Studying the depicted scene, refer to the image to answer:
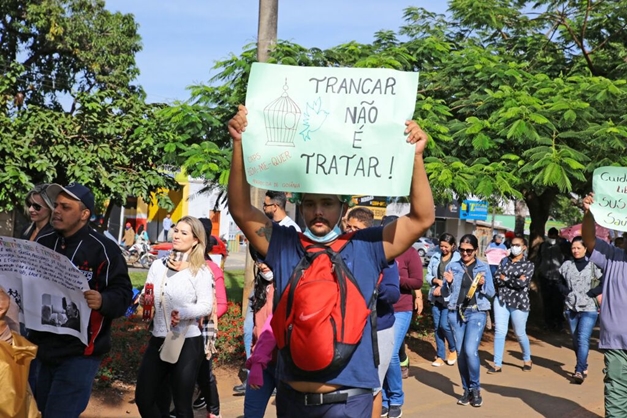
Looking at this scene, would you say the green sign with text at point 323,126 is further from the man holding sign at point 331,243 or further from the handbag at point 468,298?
the handbag at point 468,298

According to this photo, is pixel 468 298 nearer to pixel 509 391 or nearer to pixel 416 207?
pixel 509 391

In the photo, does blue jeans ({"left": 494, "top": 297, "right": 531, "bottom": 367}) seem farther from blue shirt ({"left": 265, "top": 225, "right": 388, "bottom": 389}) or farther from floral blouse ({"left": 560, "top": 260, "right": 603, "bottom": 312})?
blue shirt ({"left": 265, "top": 225, "right": 388, "bottom": 389})

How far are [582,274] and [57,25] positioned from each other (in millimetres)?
20975

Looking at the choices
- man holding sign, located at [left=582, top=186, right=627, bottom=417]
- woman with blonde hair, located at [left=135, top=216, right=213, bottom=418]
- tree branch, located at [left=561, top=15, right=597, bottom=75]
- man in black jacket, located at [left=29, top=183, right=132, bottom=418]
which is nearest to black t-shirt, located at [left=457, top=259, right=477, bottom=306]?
man holding sign, located at [left=582, top=186, right=627, bottom=417]

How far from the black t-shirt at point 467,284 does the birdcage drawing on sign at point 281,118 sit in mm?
5810

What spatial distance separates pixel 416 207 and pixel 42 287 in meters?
2.24

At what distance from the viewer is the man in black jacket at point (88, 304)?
178 inches

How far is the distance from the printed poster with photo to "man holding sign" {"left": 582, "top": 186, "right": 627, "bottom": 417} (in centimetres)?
404

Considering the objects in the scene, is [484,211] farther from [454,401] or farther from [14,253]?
[14,253]

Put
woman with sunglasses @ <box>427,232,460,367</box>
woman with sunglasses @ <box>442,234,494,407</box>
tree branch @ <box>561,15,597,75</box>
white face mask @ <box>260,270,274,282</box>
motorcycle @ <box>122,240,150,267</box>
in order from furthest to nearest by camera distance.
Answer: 1. motorcycle @ <box>122,240,150,267</box>
2. tree branch @ <box>561,15,597,75</box>
3. woman with sunglasses @ <box>427,232,460,367</box>
4. woman with sunglasses @ <box>442,234,494,407</box>
5. white face mask @ <box>260,270,274,282</box>

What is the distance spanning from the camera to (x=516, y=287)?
439 inches

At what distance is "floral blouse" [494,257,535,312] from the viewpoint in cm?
1113

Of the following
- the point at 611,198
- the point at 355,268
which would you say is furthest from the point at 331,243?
the point at 611,198

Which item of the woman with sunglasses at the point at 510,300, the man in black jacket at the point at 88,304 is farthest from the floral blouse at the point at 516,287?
the man in black jacket at the point at 88,304
